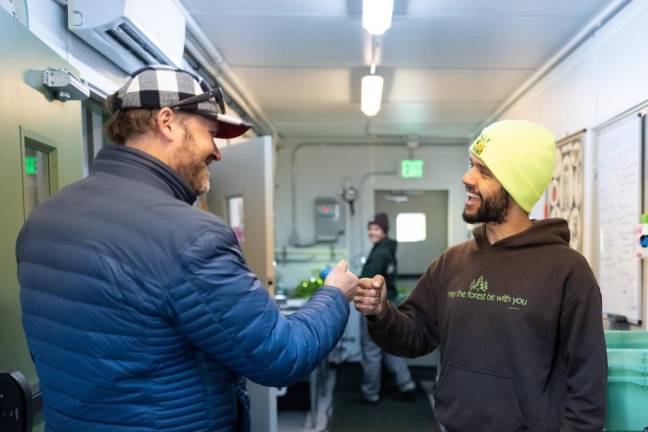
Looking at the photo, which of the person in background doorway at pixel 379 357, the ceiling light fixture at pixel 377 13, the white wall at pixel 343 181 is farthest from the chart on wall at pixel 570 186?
the white wall at pixel 343 181

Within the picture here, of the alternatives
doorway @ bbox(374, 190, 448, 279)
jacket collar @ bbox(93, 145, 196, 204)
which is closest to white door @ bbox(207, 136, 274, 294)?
jacket collar @ bbox(93, 145, 196, 204)

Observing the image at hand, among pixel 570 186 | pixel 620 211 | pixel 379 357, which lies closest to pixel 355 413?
pixel 379 357

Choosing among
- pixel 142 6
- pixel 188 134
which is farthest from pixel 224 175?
pixel 188 134

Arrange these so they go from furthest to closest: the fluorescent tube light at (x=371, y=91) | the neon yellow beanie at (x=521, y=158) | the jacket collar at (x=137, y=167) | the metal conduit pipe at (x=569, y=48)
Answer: the fluorescent tube light at (x=371, y=91)
the metal conduit pipe at (x=569, y=48)
the neon yellow beanie at (x=521, y=158)
the jacket collar at (x=137, y=167)

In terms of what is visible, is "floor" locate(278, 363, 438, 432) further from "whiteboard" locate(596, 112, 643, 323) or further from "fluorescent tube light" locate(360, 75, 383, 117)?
"fluorescent tube light" locate(360, 75, 383, 117)

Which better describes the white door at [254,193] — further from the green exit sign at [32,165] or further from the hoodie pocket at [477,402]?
the hoodie pocket at [477,402]

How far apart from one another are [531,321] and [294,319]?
60 cm

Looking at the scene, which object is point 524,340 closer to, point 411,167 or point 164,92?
point 164,92

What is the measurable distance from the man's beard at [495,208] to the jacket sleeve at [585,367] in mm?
280

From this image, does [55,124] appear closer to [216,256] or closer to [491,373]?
[216,256]

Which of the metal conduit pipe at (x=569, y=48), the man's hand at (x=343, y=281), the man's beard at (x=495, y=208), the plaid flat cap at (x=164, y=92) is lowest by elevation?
the man's hand at (x=343, y=281)

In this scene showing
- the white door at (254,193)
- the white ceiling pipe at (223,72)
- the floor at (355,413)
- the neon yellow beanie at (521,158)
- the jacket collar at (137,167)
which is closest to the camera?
the jacket collar at (137,167)

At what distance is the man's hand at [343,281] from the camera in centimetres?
100

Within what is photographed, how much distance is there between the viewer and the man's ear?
0.89 metres
